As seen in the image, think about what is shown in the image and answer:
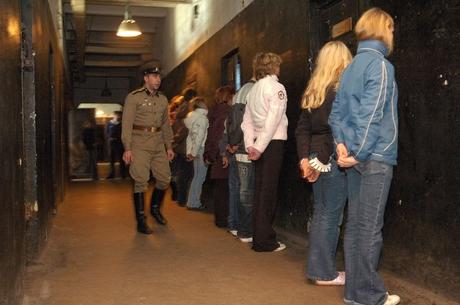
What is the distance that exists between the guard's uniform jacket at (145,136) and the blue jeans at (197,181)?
1.52 metres

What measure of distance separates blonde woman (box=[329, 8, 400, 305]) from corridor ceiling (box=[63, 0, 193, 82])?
8427 mm

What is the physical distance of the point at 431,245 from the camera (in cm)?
356

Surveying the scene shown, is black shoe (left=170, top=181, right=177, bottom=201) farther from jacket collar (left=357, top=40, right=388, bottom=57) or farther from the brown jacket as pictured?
jacket collar (left=357, top=40, right=388, bottom=57)

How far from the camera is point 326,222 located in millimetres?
3898

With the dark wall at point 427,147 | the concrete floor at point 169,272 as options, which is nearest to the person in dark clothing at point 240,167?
the concrete floor at point 169,272

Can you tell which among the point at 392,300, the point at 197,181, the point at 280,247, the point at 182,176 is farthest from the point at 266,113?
the point at 182,176

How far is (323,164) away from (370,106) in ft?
2.43

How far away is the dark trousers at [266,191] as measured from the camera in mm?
5035

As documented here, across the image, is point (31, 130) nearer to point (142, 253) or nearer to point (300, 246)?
point (142, 253)

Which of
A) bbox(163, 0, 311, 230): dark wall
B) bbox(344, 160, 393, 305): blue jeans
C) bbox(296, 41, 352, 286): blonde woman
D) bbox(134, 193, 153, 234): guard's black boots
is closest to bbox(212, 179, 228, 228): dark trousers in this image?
bbox(163, 0, 311, 230): dark wall

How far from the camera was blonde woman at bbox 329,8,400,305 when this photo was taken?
321 cm

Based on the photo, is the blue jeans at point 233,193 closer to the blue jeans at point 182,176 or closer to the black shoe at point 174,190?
the blue jeans at point 182,176

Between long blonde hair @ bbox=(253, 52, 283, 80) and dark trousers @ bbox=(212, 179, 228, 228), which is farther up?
long blonde hair @ bbox=(253, 52, 283, 80)

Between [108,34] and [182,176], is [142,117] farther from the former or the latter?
[108,34]
